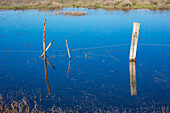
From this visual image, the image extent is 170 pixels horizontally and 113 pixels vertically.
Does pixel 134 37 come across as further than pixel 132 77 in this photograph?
Yes

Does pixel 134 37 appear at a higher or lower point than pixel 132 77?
higher

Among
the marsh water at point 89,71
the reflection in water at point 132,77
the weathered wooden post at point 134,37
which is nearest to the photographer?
the marsh water at point 89,71

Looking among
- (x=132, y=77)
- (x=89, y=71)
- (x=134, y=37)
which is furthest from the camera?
(x=134, y=37)

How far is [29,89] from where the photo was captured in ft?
28.2

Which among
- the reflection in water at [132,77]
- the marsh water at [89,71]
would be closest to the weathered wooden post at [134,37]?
the reflection in water at [132,77]

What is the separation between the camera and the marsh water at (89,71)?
7789mm

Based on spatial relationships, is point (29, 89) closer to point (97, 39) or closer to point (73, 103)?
point (73, 103)

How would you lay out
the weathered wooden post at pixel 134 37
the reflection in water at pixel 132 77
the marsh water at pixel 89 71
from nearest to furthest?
1. the marsh water at pixel 89 71
2. the reflection in water at pixel 132 77
3. the weathered wooden post at pixel 134 37

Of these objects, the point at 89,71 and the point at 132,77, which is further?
the point at 89,71

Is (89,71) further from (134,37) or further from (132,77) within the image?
(134,37)

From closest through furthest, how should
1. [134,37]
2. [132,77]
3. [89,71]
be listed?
[132,77]
[89,71]
[134,37]

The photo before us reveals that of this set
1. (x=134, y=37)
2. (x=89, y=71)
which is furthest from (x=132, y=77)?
(x=134, y=37)

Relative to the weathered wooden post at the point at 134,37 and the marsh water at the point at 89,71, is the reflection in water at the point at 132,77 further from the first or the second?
the weathered wooden post at the point at 134,37

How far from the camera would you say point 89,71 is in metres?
10.3
